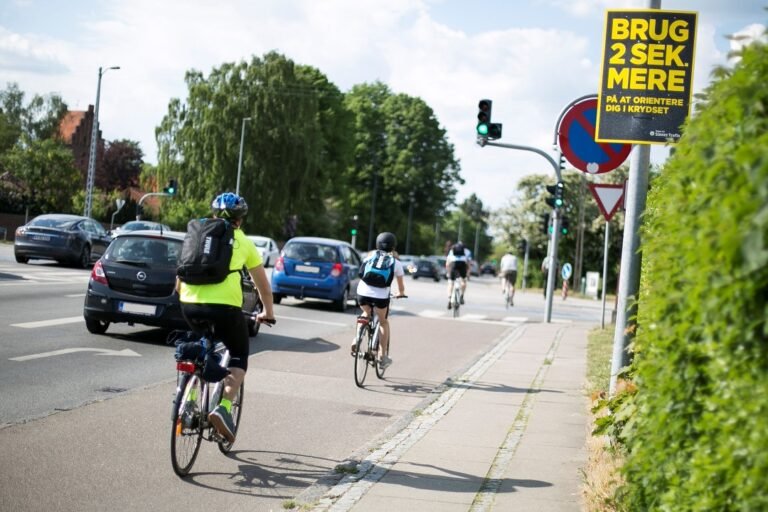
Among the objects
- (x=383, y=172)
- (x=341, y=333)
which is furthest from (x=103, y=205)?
(x=341, y=333)

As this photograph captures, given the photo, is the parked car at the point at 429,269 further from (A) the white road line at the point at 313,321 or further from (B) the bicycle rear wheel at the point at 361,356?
(B) the bicycle rear wheel at the point at 361,356

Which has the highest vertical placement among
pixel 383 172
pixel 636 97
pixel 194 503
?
pixel 383 172

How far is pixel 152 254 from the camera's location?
44.9ft

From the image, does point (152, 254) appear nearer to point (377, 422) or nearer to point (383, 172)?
point (377, 422)

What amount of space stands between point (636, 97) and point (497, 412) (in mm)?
3941

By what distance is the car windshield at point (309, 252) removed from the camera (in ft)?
76.8

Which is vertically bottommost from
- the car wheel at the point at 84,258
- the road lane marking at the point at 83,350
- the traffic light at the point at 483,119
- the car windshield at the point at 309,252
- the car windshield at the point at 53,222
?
the road lane marking at the point at 83,350

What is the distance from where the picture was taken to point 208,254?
6359mm

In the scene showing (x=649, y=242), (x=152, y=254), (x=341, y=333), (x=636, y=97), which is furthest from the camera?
(x=341, y=333)

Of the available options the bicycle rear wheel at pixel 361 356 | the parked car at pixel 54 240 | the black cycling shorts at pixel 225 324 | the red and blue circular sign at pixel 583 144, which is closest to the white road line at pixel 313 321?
the bicycle rear wheel at pixel 361 356

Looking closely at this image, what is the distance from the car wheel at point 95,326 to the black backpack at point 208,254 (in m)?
7.90

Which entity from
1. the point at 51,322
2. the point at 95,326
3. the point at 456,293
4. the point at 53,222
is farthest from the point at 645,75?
the point at 53,222

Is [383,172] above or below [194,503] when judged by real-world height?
above

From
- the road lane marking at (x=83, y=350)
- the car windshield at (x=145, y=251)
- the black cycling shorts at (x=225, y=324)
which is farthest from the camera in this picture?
the car windshield at (x=145, y=251)
